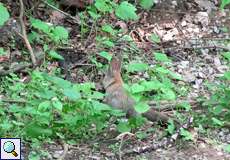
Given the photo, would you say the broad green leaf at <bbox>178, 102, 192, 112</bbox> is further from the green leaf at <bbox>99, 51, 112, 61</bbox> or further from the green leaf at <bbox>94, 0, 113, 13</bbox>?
the green leaf at <bbox>94, 0, 113, 13</bbox>

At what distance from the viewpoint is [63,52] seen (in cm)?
608

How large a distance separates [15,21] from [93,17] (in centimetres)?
79

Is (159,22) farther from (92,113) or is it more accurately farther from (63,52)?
(92,113)

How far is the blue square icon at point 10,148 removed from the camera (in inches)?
152

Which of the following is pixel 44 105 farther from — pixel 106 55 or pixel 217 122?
pixel 106 55

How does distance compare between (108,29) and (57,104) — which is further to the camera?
(108,29)

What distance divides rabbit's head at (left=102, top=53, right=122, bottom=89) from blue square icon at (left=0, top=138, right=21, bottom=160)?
51.7 inches

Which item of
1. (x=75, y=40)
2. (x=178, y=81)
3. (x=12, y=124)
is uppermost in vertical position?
(x=75, y=40)

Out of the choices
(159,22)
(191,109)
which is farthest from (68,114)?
(159,22)

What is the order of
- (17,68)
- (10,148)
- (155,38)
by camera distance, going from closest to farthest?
(10,148) → (17,68) → (155,38)

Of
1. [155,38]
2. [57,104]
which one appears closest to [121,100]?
[57,104]

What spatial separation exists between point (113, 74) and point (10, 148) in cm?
158

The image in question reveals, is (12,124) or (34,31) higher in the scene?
(34,31)

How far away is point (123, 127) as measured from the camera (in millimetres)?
4496
